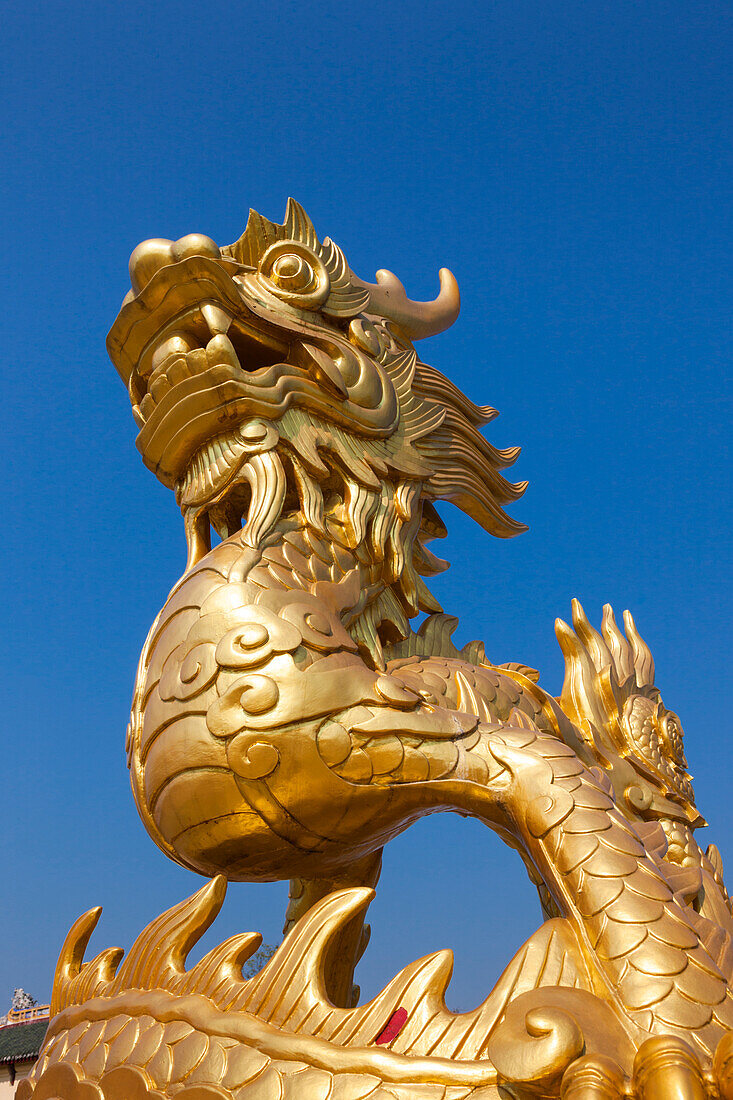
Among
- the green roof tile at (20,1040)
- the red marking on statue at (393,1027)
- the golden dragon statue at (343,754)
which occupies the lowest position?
the green roof tile at (20,1040)

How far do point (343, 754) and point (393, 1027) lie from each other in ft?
2.14

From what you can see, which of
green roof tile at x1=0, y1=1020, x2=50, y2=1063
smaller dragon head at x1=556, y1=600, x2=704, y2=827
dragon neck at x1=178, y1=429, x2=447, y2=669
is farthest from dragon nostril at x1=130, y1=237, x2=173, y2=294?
green roof tile at x1=0, y1=1020, x2=50, y2=1063

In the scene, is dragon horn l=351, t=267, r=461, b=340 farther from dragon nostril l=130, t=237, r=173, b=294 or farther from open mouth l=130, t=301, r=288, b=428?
dragon nostril l=130, t=237, r=173, b=294

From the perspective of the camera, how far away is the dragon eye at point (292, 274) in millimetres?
2807

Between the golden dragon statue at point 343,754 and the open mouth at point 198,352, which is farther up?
the open mouth at point 198,352

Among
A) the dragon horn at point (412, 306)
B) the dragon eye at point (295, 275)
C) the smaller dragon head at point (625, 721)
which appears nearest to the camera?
the dragon eye at point (295, 275)

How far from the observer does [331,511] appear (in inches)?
106

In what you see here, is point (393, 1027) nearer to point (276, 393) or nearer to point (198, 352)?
point (276, 393)

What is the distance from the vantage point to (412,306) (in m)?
3.31

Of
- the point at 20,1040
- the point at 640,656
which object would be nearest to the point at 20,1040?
the point at 20,1040

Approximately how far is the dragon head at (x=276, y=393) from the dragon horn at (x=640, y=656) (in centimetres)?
107

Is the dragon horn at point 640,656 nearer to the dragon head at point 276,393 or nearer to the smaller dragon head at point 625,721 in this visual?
the smaller dragon head at point 625,721

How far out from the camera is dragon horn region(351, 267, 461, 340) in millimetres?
3193

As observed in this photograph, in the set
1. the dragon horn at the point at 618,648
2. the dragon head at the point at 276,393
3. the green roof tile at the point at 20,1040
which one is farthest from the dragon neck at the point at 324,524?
the green roof tile at the point at 20,1040
